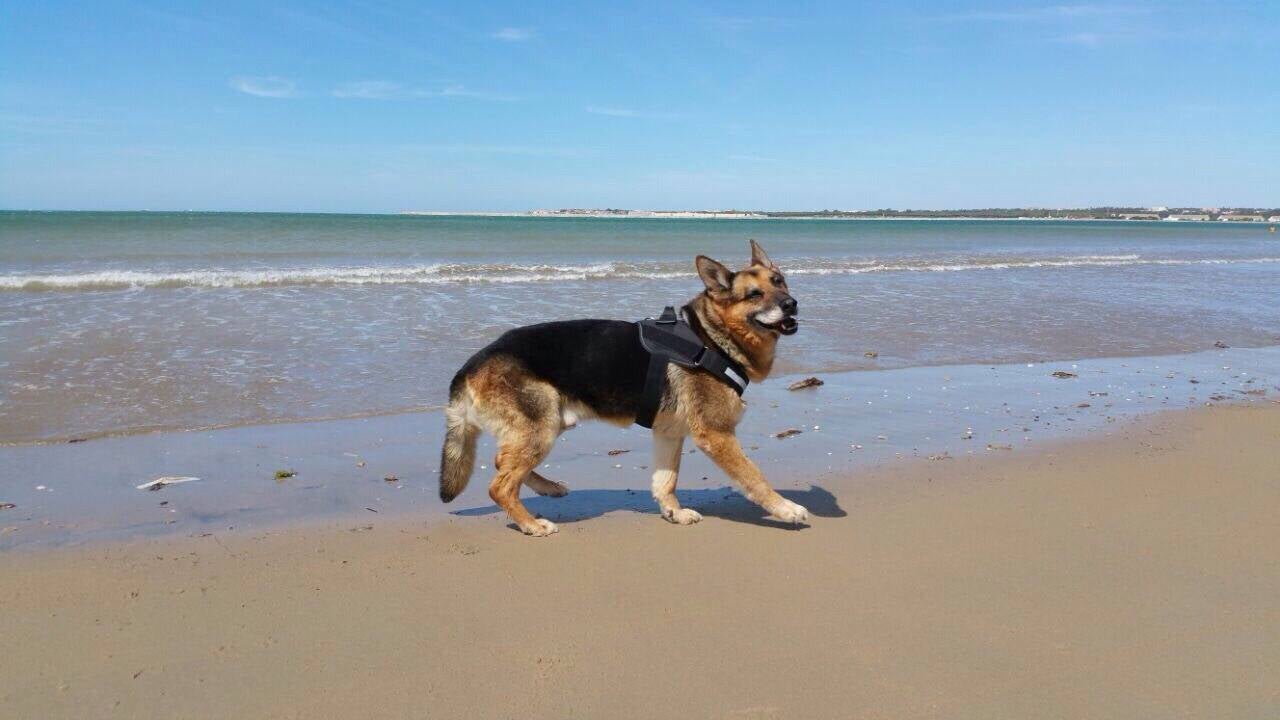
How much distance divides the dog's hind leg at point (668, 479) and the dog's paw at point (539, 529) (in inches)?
29.5

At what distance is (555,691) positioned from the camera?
11.1 feet

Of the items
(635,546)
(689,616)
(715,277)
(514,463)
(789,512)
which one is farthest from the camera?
(715,277)

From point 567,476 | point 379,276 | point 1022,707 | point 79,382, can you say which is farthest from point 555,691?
point 379,276

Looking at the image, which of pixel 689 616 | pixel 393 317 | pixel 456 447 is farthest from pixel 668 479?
pixel 393 317

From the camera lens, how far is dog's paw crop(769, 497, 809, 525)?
533 centimetres

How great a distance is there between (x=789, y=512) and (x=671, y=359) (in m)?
1.22

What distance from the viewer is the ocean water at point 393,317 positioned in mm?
8953

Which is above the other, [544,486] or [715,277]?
[715,277]

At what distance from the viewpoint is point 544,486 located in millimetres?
6109

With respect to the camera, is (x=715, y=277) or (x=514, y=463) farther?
(x=715, y=277)

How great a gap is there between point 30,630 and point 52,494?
2.35m

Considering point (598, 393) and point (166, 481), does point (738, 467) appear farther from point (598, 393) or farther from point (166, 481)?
point (166, 481)

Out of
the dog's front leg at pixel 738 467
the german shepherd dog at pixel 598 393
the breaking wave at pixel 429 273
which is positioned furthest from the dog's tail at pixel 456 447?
the breaking wave at pixel 429 273

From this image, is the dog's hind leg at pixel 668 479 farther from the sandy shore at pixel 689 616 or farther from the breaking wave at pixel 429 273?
the breaking wave at pixel 429 273
